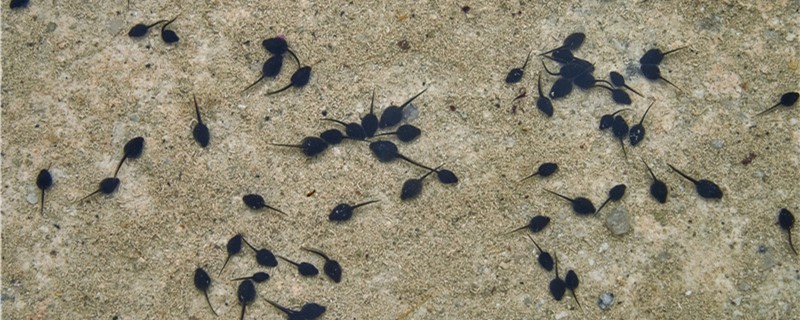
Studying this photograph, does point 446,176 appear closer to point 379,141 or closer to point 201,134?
point 379,141

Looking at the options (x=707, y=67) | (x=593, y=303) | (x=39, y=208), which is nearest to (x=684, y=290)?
(x=593, y=303)

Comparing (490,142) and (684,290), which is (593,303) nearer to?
(684,290)

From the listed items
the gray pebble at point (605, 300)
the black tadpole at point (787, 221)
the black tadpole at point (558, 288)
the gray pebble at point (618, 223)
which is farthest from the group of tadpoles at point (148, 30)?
the black tadpole at point (787, 221)

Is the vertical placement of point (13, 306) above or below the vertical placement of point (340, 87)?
below

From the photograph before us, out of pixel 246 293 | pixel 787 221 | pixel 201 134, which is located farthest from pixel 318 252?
pixel 787 221

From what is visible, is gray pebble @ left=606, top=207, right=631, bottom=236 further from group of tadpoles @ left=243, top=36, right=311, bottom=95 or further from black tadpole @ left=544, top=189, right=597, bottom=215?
group of tadpoles @ left=243, top=36, right=311, bottom=95

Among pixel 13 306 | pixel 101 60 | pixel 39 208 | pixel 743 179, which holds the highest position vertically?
pixel 101 60

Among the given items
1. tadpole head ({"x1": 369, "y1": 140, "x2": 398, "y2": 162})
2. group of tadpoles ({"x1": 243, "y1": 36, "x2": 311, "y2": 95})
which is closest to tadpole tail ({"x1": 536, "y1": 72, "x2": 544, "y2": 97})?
tadpole head ({"x1": 369, "y1": 140, "x2": 398, "y2": 162})

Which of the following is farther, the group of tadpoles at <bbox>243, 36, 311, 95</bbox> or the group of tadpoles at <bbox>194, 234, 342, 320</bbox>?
the group of tadpoles at <bbox>243, 36, 311, 95</bbox>
